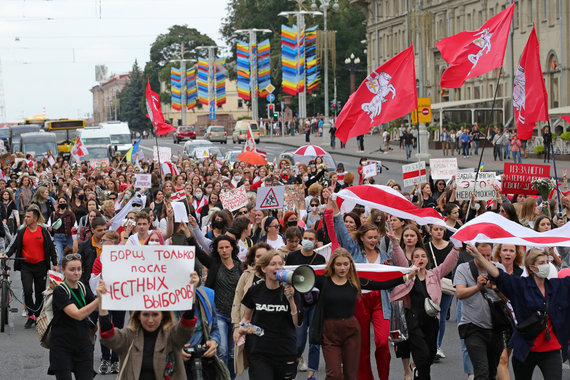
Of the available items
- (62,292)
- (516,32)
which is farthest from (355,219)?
(516,32)

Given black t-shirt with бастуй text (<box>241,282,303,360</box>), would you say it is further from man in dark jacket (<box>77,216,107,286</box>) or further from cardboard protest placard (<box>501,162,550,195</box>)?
cardboard protest placard (<box>501,162,550,195</box>)

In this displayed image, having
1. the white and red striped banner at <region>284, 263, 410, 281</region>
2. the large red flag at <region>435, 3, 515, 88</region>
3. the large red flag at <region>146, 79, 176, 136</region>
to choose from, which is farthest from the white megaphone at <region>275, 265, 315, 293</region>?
the large red flag at <region>146, 79, 176, 136</region>

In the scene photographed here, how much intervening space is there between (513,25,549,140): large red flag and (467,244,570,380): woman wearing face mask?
5695 millimetres

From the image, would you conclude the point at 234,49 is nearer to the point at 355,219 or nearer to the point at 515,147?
the point at 515,147

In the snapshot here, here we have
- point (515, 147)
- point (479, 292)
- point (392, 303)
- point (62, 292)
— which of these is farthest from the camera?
point (515, 147)

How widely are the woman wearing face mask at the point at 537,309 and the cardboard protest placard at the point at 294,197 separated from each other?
923 cm

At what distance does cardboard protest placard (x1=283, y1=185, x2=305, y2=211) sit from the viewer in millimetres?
16781

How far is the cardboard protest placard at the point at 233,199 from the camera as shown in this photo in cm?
1472

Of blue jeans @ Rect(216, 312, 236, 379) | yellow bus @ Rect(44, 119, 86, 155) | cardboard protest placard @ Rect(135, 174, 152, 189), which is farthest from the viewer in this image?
yellow bus @ Rect(44, 119, 86, 155)

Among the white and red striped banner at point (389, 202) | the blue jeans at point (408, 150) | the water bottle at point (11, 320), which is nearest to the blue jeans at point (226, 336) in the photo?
the white and red striped banner at point (389, 202)

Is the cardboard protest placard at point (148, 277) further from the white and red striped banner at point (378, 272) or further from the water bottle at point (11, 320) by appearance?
the water bottle at point (11, 320)

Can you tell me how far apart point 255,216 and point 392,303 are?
4.52m

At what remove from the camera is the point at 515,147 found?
38312 millimetres

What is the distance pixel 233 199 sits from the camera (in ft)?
48.6
